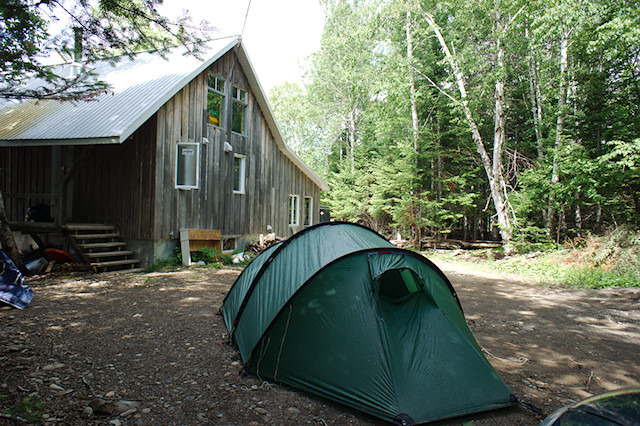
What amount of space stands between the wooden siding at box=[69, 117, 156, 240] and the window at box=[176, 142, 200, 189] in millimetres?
830

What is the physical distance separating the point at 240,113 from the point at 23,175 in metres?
6.88

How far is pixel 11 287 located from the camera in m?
5.50

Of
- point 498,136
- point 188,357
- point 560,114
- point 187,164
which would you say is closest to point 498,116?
point 498,136

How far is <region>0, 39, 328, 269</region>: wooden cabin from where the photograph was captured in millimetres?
9227

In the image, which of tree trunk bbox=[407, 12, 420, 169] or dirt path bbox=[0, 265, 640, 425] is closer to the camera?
dirt path bbox=[0, 265, 640, 425]

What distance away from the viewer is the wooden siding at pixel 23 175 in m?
11.0

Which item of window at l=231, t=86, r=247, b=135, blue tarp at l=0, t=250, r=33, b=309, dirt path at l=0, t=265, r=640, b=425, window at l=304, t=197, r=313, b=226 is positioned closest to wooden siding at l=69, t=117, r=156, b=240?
dirt path at l=0, t=265, r=640, b=425

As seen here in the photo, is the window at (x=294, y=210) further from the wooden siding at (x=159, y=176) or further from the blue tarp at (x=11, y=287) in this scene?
the blue tarp at (x=11, y=287)

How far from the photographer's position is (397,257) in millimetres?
3557

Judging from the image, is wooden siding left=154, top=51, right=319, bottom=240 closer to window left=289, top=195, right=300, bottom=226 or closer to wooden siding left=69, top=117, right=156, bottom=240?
wooden siding left=69, top=117, right=156, bottom=240

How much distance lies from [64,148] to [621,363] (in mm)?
11784

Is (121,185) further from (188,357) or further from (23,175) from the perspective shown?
(188,357)

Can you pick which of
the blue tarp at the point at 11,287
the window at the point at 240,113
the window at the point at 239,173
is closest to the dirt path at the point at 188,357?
the blue tarp at the point at 11,287

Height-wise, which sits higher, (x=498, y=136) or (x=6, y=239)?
(x=498, y=136)
